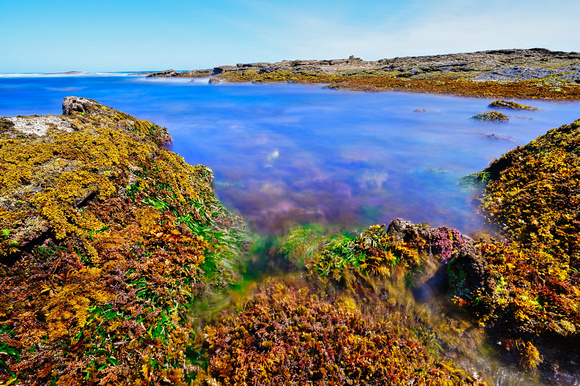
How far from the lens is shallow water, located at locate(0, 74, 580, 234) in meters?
6.99

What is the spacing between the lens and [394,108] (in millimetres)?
22375

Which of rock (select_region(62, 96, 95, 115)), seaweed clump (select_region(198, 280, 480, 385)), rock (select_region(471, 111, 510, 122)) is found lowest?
seaweed clump (select_region(198, 280, 480, 385))

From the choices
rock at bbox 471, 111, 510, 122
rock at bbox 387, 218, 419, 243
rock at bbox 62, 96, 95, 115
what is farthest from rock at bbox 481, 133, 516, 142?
rock at bbox 62, 96, 95, 115

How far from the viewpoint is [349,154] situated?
39.1 feet

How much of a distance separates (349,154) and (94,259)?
10704 mm

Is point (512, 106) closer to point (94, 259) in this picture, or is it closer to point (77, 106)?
point (94, 259)

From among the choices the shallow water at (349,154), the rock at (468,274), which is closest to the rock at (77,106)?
the shallow water at (349,154)

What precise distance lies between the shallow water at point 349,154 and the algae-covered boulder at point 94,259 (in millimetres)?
2268

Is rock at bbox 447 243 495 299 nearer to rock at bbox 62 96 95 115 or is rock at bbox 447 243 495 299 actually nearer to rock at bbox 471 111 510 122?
rock at bbox 62 96 95 115

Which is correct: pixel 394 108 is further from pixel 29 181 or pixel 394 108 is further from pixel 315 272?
pixel 29 181

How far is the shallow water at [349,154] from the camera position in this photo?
6988mm

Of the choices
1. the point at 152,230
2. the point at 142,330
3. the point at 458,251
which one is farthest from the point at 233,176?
the point at 458,251

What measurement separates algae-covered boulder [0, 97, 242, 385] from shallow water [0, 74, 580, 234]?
227 centimetres

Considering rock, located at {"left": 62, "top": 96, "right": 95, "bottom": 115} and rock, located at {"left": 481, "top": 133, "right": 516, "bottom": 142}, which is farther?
rock, located at {"left": 481, "top": 133, "right": 516, "bottom": 142}
